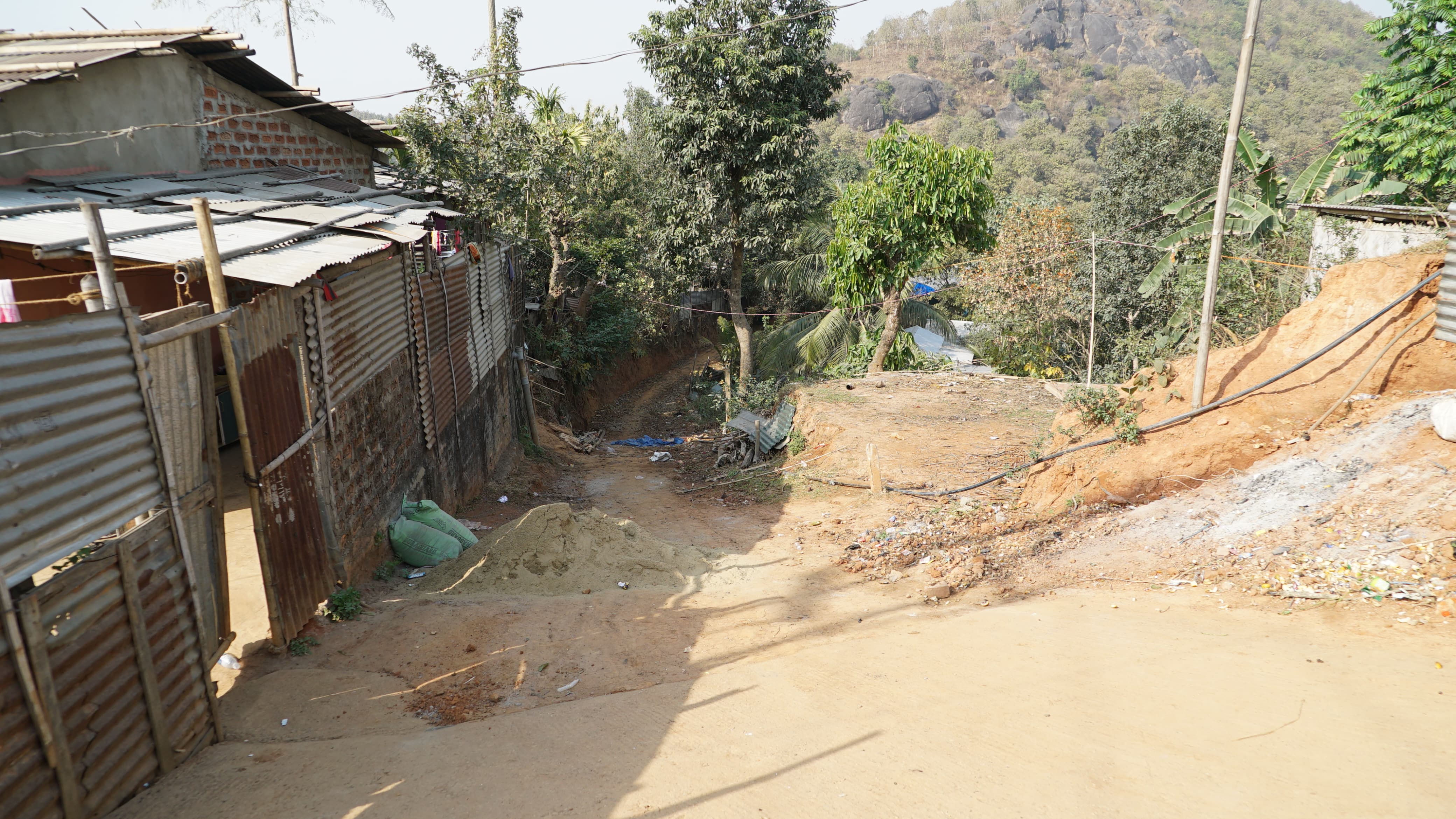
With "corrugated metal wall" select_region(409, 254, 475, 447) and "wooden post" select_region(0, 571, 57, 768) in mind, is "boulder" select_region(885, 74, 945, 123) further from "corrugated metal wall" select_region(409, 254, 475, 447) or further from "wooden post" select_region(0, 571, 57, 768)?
"wooden post" select_region(0, 571, 57, 768)

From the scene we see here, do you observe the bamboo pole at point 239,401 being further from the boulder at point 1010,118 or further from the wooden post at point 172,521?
the boulder at point 1010,118

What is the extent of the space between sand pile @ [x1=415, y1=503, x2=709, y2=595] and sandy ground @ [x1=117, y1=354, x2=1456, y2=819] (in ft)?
0.90

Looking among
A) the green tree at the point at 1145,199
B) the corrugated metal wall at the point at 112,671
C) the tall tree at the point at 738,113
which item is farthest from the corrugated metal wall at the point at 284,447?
the green tree at the point at 1145,199

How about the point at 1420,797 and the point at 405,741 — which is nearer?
the point at 1420,797

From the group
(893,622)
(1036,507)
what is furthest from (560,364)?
(893,622)

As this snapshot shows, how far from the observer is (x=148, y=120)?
7.31 metres

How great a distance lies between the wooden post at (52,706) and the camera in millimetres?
2893

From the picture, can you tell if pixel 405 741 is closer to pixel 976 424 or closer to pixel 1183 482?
pixel 1183 482

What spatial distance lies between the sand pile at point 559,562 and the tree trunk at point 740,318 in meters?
10.3

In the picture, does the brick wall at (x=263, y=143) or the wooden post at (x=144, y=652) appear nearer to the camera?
the wooden post at (x=144, y=652)

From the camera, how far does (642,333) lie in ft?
66.9

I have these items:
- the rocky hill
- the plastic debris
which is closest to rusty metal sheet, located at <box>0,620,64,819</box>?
the plastic debris

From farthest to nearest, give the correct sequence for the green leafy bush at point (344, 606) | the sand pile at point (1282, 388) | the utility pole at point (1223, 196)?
1. the sand pile at point (1282, 388)
2. the utility pole at point (1223, 196)
3. the green leafy bush at point (344, 606)

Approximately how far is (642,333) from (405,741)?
1661 cm
